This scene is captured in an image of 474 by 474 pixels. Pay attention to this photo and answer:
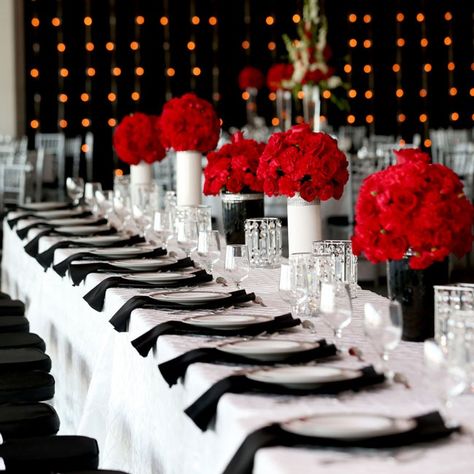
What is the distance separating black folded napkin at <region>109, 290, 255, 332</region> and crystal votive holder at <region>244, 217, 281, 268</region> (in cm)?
72

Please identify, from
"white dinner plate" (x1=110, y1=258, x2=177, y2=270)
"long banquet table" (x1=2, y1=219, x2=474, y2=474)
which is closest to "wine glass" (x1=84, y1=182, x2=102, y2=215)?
"long banquet table" (x1=2, y1=219, x2=474, y2=474)

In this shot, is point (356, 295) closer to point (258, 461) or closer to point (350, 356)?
point (350, 356)

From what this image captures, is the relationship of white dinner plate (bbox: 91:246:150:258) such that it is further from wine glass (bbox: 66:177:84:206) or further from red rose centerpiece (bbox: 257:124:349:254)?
wine glass (bbox: 66:177:84:206)

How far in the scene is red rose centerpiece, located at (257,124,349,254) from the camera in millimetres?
3305

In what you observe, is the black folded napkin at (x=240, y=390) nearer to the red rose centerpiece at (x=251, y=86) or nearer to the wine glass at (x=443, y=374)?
the wine glass at (x=443, y=374)

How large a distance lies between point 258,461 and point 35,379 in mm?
1733

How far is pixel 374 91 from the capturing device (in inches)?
583

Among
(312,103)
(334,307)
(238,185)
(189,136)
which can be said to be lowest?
(334,307)

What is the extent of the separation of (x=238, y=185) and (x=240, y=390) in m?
2.17

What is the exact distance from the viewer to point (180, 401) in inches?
90.4

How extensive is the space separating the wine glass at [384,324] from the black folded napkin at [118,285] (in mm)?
1266

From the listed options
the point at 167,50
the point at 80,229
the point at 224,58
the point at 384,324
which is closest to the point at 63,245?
the point at 80,229

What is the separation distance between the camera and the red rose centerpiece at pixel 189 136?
496 cm

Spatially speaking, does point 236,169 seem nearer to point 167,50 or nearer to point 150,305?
point 150,305
